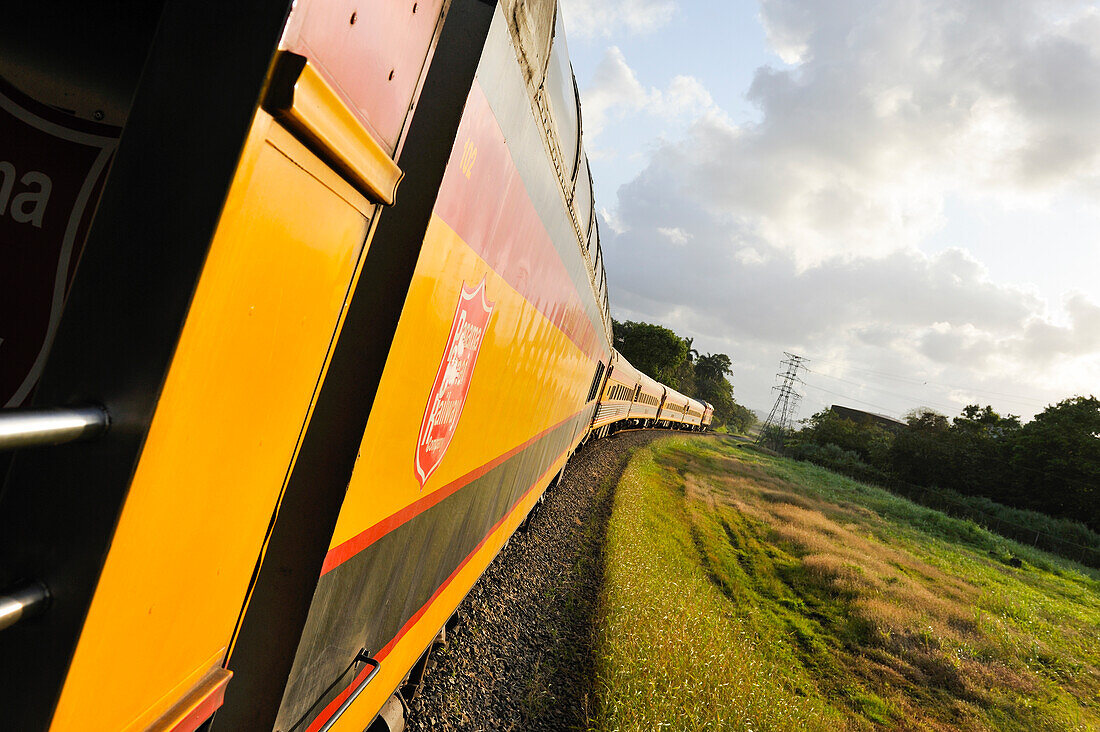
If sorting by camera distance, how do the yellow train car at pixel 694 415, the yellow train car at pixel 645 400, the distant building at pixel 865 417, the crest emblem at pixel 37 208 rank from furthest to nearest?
the distant building at pixel 865 417 < the yellow train car at pixel 694 415 < the yellow train car at pixel 645 400 < the crest emblem at pixel 37 208

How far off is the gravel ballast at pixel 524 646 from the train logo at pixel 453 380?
1.87 meters

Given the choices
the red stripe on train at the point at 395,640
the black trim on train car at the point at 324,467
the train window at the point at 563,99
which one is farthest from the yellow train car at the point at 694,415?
the black trim on train car at the point at 324,467

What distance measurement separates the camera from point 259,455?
124 centimetres

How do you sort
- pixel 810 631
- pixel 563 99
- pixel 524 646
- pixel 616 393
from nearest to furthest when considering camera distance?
pixel 563 99 → pixel 524 646 → pixel 810 631 → pixel 616 393

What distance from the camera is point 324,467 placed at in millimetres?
1500

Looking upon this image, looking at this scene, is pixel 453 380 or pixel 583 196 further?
pixel 583 196

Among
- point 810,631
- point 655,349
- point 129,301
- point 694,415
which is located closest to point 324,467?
point 129,301

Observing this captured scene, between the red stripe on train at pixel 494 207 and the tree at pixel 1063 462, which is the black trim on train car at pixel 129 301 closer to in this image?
the red stripe on train at pixel 494 207

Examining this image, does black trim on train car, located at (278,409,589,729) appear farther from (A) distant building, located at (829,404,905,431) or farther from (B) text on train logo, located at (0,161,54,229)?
(A) distant building, located at (829,404,905,431)

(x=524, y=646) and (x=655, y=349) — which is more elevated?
(x=655, y=349)

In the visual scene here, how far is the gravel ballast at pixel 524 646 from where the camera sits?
3746mm

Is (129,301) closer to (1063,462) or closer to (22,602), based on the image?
(22,602)

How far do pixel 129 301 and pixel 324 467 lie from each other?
0.73m

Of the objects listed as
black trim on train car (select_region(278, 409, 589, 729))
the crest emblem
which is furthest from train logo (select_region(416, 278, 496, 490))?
the crest emblem
